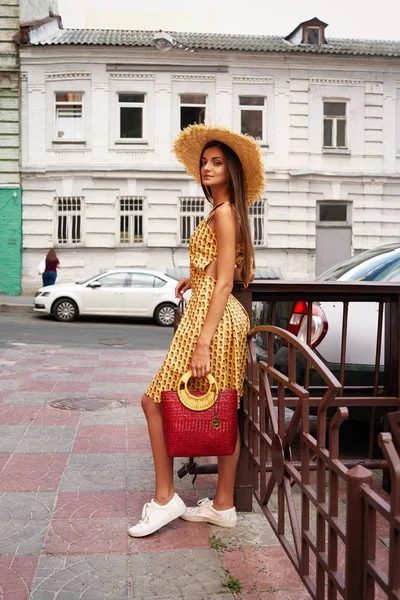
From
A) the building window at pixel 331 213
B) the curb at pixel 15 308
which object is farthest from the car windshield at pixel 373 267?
the building window at pixel 331 213

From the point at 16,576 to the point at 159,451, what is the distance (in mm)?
904

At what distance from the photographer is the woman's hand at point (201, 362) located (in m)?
3.37

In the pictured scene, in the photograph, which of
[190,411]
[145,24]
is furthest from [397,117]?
[190,411]

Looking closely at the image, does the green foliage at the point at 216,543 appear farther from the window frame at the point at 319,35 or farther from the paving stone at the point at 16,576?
the window frame at the point at 319,35

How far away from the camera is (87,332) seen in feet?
45.8

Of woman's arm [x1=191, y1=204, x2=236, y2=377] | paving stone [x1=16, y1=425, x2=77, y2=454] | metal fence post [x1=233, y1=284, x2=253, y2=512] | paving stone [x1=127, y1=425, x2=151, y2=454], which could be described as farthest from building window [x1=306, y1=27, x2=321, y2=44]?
woman's arm [x1=191, y1=204, x2=236, y2=377]

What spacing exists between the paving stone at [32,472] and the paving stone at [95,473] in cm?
6

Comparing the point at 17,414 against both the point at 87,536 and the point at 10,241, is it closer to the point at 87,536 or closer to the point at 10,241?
the point at 87,536

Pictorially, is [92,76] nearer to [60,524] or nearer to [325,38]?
[325,38]

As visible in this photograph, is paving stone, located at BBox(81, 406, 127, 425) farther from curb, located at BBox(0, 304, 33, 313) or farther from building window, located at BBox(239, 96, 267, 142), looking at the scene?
building window, located at BBox(239, 96, 267, 142)

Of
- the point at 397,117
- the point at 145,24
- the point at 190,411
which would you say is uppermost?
the point at 145,24

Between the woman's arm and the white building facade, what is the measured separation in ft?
63.2

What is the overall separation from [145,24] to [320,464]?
122 ft

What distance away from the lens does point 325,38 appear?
2470cm
